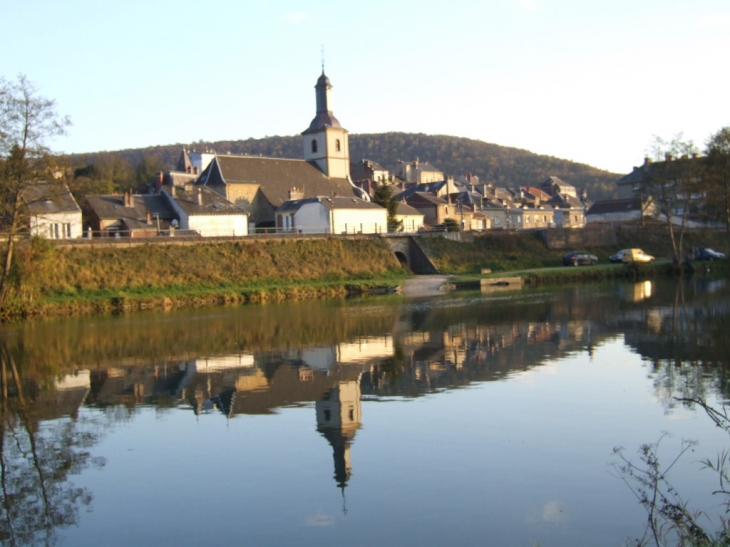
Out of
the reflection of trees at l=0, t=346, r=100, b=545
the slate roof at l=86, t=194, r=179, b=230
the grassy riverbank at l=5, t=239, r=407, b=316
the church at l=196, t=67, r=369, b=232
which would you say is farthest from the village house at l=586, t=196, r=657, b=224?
the reflection of trees at l=0, t=346, r=100, b=545

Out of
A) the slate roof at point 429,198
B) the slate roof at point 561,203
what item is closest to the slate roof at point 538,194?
the slate roof at point 561,203

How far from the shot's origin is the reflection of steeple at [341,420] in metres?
11.7

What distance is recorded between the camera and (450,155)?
179000 mm

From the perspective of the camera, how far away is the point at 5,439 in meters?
13.6

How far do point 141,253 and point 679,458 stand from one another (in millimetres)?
36712

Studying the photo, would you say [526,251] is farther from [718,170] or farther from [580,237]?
[718,170]

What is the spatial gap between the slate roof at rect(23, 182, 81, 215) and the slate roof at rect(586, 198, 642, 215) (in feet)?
174

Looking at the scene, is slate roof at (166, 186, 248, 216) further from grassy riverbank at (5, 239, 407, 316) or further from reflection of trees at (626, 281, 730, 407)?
Result: reflection of trees at (626, 281, 730, 407)

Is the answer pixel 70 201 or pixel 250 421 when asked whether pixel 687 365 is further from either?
pixel 70 201

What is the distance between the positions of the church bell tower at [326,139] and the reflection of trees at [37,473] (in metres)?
54.1

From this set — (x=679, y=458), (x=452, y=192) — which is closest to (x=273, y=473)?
(x=679, y=458)

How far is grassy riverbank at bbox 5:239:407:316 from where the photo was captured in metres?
37.3

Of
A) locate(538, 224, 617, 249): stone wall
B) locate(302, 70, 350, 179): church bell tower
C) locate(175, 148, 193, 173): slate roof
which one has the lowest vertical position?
locate(538, 224, 617, 249): stone wall

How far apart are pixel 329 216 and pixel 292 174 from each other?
36.7ft
